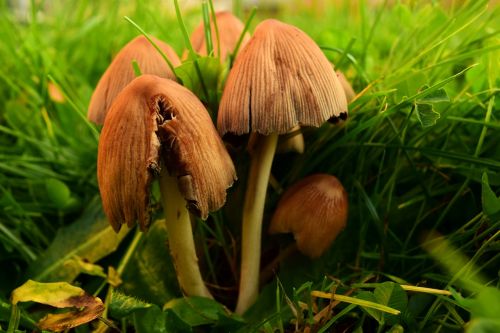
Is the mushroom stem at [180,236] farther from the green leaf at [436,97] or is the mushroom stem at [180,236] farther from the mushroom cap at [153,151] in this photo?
the green leaf at [436,97]

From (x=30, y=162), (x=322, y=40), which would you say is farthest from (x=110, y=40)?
(x=322, y=40)

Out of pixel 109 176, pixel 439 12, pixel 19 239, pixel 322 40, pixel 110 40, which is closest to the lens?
pixel 109 176

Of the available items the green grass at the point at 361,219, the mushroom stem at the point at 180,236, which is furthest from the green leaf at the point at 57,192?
the mushroom stem at the point at 180,236

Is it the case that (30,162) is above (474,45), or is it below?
below

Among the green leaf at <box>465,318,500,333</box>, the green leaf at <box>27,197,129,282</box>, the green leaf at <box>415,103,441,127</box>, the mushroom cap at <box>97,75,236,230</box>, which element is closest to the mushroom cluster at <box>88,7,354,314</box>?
the mushroom cap at <box>97,75,236,230</box>

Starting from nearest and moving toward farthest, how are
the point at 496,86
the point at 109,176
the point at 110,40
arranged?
the point at 109,176 → the point at 496,86 → the point at 110,40

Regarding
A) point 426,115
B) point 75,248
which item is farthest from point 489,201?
point 75,248

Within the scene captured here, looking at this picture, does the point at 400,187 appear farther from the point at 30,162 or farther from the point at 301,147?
the point at 30,162

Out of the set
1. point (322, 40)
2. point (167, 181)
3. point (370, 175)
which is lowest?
point (370, 175)

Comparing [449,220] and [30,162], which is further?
[30,162]
